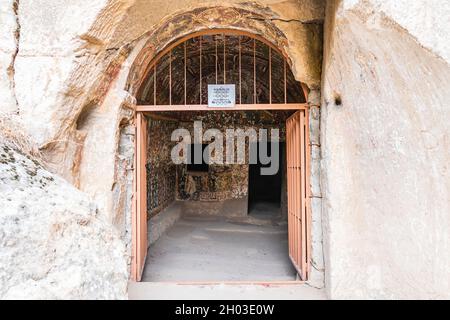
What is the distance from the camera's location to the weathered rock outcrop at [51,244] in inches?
55.1

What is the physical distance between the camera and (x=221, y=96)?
4234 mm

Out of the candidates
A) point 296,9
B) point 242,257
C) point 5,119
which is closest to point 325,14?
point 296,9

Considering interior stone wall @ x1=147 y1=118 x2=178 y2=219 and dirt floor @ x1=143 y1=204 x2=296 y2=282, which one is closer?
dirt floor @ x1=143 y1=204 x2=296 y2=282

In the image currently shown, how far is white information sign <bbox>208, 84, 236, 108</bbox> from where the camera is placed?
165 inches

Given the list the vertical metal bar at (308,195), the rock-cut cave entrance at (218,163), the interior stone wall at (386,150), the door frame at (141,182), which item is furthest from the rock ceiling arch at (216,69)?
the interior stone wall at (386,150)

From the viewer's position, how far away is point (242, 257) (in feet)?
17.8

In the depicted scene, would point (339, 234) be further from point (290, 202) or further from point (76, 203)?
point (76, 203)

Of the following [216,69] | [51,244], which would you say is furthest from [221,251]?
[51,244]

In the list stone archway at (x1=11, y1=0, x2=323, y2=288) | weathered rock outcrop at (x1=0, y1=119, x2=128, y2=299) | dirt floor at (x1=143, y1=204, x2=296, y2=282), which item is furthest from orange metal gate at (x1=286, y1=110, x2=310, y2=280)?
weathered rock outcrop at (x1=0, y1=119, x2=128, y2=299)

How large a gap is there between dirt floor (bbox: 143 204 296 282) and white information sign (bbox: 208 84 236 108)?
233 cm

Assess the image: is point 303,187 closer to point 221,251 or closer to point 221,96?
point 221,96

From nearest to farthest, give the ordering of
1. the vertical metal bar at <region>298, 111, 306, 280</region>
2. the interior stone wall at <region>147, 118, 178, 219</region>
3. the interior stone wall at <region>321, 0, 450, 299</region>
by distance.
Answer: the interior stone wall at <region>321, 0, 450, 299</region>, the vertical metal bar at <region>298, 111, 306, 280</region>, the interior stone wall at <region>147, 118, 178, 219</region>

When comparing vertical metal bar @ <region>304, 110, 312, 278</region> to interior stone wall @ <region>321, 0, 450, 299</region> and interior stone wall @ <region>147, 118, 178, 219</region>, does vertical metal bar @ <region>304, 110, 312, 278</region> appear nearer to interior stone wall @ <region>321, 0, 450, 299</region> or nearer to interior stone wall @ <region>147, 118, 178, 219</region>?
interior stone wall @ <region>321, 0, 450, 299</region>

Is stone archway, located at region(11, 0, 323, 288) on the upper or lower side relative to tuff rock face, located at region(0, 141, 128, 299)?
upper
